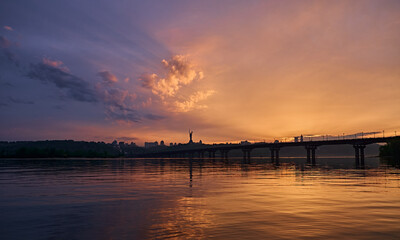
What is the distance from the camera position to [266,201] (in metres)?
21.8

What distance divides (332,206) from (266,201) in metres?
4.38

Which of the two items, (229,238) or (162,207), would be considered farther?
(162,207)

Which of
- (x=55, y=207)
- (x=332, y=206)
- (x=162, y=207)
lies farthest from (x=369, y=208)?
(x=55, y=207)

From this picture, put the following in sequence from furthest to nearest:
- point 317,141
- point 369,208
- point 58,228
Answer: point 317,141 < point 369,208 < point 58,228

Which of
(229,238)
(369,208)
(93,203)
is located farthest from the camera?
(93,203)

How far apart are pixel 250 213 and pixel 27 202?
610 inches

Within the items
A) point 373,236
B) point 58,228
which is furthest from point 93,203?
point 373,236

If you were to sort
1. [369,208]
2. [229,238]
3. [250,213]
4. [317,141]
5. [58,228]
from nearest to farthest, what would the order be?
[229,238] < [58,228] < [250,213] < [369,208] < [317,141]

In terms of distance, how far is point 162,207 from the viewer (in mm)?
19203

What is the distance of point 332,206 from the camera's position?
63.8ft

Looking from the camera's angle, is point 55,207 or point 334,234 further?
point 55,207

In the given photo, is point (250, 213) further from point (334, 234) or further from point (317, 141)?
point (317, 141)

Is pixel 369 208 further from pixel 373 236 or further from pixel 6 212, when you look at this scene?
pixel 6 212

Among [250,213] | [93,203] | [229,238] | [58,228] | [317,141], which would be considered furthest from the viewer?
[317,141]
